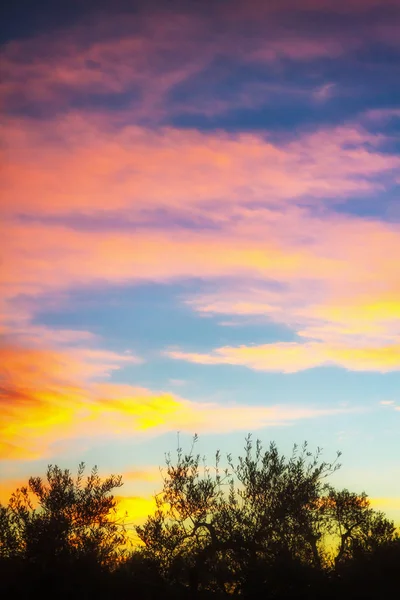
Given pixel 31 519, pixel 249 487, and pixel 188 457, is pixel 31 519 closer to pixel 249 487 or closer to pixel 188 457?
pixel 188 457

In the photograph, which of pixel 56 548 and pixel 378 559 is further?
pixel 56 548

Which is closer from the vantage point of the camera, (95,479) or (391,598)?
(391,598)

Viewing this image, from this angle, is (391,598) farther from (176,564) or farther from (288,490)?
(176,564)

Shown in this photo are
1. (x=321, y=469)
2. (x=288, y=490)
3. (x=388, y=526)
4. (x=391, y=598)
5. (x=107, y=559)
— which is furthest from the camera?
(x=388, y=526)

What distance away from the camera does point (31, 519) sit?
33438 mm

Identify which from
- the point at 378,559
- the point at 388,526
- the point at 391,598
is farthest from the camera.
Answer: the point at 388,526

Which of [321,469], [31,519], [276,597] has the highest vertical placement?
[321,469]

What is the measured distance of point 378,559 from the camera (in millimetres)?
24625

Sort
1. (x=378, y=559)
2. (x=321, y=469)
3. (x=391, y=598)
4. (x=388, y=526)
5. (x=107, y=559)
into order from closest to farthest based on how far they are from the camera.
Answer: (x=391, y=598) < (x=378, y=559) < (x=321, y=469) < (x=107, y=559) < (x=388, y=526)

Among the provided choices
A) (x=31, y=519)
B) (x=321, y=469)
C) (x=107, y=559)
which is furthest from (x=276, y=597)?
(x=31, y=519)

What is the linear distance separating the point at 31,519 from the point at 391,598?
61.6 ft

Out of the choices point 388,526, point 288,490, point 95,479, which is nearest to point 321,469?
point 288,490

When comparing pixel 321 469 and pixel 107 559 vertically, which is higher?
pixel 321 469

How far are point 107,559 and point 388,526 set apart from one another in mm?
16237
